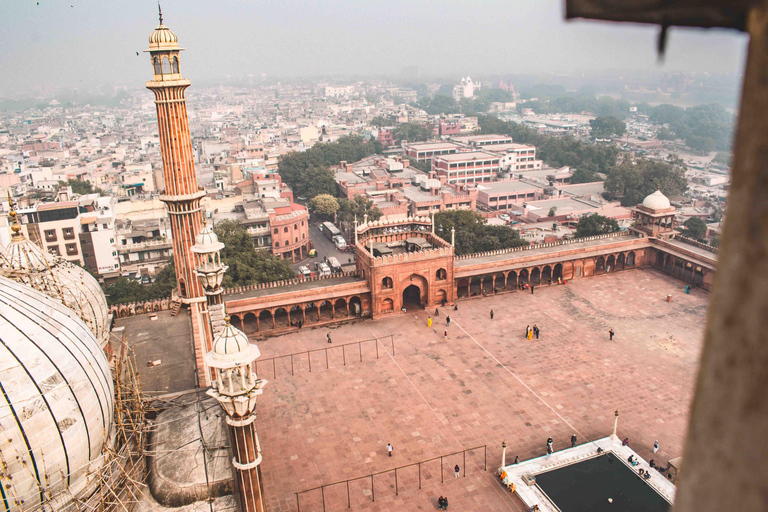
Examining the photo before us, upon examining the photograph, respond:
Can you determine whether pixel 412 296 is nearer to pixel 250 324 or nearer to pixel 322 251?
pixel 250 324

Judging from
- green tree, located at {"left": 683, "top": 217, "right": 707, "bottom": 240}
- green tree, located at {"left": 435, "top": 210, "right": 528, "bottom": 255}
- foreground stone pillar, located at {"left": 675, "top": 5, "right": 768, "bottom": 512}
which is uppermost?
foreground stone pillar, located at {"left": 675, "top": 5, "right": 768, "bottom": 512}

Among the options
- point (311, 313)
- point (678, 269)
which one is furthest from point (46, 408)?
point (678, 269)

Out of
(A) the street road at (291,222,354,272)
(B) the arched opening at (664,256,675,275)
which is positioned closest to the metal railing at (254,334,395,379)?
(B) the arched opening at (664,256,675,275)

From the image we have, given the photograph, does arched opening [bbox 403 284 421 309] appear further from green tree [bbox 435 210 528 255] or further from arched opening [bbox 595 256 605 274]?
arched opening [bbox 595 256 605 274]

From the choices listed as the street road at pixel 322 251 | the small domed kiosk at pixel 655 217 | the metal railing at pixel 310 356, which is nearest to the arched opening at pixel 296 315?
the metal railing at pixel 310 356

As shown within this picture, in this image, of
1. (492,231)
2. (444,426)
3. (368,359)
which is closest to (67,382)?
(444,426)

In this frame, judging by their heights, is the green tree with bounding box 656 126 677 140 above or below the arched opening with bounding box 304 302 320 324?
below

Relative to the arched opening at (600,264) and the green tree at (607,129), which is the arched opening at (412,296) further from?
the green tree at (607,129)
